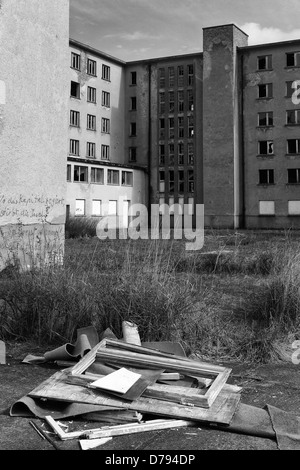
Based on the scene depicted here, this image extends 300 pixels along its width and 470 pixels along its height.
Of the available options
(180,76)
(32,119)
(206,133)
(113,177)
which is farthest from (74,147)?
(32,119)

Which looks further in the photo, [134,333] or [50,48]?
[50,48]

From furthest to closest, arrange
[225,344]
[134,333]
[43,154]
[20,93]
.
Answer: [43,154] → [20,93] → [225,344] → [134,333]

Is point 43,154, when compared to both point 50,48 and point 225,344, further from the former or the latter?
point 225,344

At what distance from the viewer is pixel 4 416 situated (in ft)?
12.5

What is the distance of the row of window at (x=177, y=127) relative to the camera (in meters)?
47.2

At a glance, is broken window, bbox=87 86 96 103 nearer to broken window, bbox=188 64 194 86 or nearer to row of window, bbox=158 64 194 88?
row of window, bbox=158 64 194 88

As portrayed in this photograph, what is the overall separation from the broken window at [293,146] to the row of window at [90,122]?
15870 mm

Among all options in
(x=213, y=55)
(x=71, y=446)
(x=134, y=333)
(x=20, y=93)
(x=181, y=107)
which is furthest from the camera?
(x=181, y=107)

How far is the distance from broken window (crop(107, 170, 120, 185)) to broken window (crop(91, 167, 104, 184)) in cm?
99

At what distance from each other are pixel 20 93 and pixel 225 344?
21.3 ft

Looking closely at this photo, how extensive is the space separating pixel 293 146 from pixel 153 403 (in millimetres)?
41894

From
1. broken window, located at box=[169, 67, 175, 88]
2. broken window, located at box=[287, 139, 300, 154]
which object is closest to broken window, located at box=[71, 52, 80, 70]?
broken window, located at box=[169, 67, 175, 88]

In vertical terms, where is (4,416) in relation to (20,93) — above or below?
below

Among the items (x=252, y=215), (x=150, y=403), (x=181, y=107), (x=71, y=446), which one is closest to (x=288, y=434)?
(x=150, y=403)
